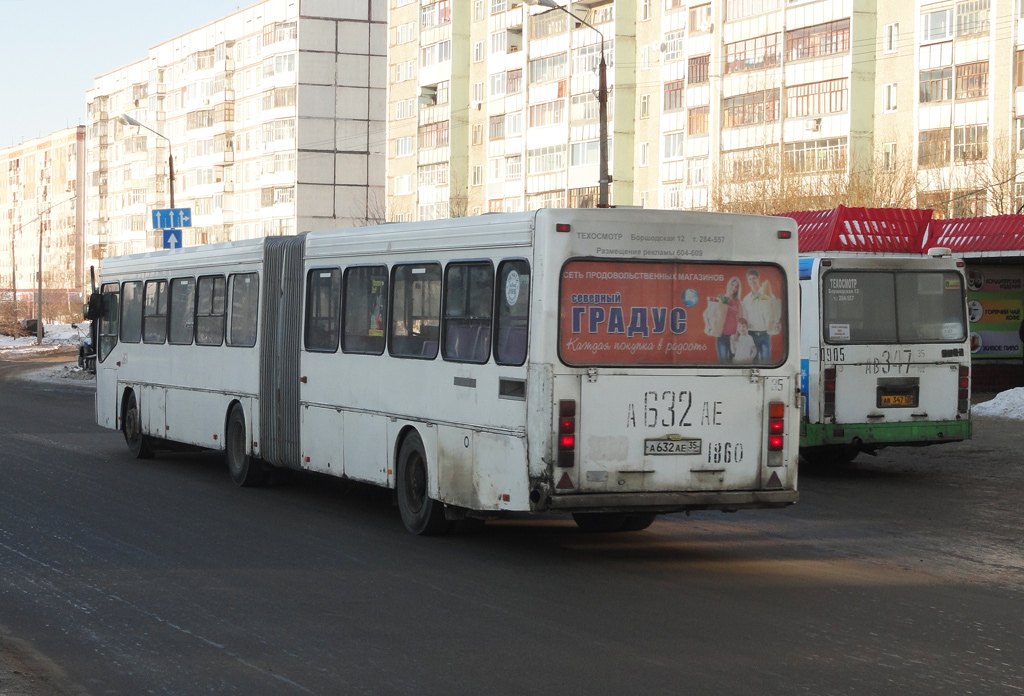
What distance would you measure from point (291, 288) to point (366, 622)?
22.9 ft

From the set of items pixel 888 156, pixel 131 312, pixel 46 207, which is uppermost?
pixel 46 207

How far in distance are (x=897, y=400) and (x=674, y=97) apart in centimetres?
5370

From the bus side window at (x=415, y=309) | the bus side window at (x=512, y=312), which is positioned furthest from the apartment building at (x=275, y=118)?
the bus side window at (x=512, y=312)

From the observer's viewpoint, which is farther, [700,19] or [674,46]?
[674,46]

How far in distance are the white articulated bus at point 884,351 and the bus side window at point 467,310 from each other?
6585mm

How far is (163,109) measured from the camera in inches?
4702

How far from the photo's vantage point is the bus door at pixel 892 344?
54.8ft

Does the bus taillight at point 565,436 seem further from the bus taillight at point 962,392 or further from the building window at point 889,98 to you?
the building window at point 889,98

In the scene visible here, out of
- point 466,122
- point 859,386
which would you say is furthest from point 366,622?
point 466,122

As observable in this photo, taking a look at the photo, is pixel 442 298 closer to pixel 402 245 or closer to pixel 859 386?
pixel 402 245

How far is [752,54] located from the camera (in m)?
62.7

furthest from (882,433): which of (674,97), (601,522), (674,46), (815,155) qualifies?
(674,46)

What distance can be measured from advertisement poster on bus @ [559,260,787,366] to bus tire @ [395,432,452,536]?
2.20m

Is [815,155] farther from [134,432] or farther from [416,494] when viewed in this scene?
[416,494]
